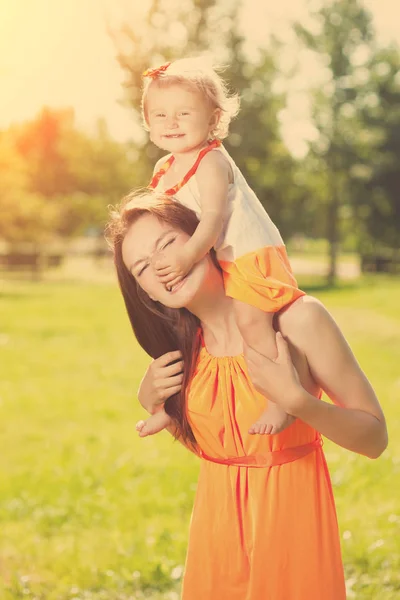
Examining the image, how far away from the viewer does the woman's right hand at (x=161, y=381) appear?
1980 mm

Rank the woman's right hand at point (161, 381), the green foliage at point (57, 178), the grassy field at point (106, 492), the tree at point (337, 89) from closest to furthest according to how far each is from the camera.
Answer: the woman's right hand at point (161, 381) < the grassy field at point (106, 492) < the green foliage at point (57, 178) < the tree at point (337, 89)

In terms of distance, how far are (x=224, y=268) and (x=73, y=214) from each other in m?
33.7

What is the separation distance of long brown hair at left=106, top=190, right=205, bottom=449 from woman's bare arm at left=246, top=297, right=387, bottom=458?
24 centimetres

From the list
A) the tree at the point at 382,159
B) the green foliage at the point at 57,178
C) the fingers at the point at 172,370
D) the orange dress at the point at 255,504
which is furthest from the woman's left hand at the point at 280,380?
the tree at the point at 382,159

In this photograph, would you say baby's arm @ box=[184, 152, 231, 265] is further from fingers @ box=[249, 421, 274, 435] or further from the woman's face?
fingers @ box=[249, 421, 274, 435]

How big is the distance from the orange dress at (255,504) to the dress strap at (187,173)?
0.41 metres

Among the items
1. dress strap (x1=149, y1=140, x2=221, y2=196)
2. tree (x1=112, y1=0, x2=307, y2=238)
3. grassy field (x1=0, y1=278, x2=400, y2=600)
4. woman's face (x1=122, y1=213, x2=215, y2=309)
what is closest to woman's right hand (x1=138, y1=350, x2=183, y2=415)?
woman's face (x1=122, y1=213, x2=215, y2=309)

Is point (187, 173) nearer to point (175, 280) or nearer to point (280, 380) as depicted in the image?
point (175, 280)

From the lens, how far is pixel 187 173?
1.83 meters

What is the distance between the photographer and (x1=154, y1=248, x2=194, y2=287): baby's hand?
174 centimetres

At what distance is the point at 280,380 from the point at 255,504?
39 cm

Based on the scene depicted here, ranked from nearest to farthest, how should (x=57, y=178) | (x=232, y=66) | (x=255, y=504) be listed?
(x=255, y=504)
(x=232, y=66)
(x=57, y=178)

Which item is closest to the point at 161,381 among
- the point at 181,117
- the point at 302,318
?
the point at 302,318

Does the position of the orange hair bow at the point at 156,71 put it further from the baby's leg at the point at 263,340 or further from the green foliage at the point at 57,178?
the green foliage at the point at 57,178
